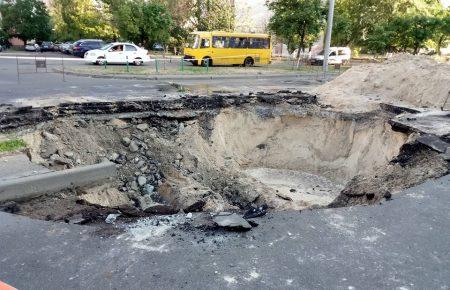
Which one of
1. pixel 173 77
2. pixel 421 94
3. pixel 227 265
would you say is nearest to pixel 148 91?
pixel 173 77

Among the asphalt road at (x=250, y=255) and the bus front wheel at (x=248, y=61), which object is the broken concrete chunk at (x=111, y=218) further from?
the bus front wheel at (x=248, y=61)

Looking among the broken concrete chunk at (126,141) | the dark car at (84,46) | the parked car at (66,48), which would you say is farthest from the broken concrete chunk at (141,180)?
the parked car at (66,48)

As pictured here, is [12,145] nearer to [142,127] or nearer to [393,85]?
[142,127]

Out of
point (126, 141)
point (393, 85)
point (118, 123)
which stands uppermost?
point (393, 85)

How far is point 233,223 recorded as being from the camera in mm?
5102

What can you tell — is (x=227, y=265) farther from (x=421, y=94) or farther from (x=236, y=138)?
(x=421, y=94)

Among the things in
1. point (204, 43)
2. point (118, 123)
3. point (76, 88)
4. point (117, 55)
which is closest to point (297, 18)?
point (204, 43)

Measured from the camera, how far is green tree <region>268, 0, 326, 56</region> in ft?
95.3

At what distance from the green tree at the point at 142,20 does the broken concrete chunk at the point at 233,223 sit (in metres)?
32.7

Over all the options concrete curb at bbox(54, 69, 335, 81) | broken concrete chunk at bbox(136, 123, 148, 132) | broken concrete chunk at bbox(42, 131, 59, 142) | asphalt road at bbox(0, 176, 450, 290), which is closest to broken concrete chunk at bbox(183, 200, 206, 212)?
asphalt road at bbox(0, 176, 450, 290)

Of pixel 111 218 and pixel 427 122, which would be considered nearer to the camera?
pixel 111 218

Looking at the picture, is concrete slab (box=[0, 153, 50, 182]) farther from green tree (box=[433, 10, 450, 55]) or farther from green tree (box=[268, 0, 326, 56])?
green tree (box=[433, 10, 450, 55])

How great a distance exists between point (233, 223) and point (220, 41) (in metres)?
24.8

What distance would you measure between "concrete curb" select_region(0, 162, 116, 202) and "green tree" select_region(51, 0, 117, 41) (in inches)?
1400
